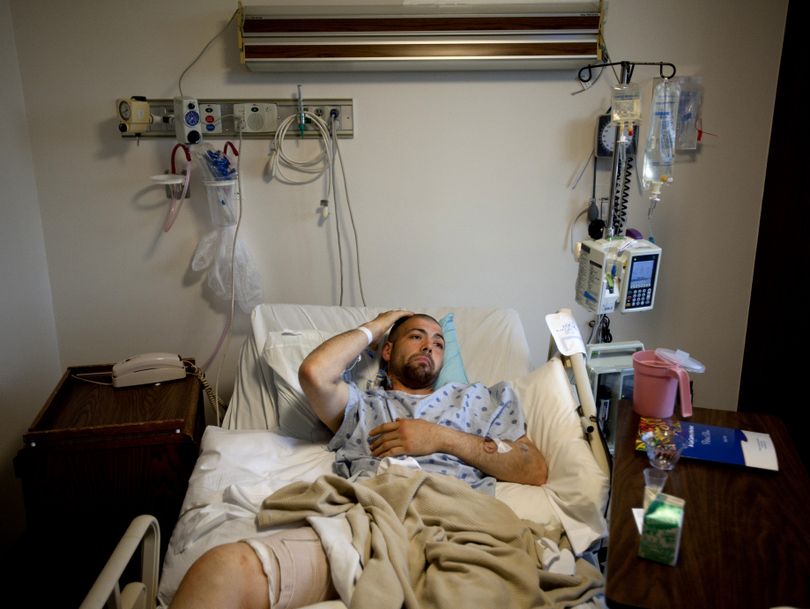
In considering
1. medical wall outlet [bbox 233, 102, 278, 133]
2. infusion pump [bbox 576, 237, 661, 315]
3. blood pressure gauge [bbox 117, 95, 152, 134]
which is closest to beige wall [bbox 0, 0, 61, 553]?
blood pressure gauge [bbox 117, 95, 152, 134]

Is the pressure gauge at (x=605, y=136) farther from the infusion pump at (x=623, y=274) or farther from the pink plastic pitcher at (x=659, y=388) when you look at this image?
the pink plastic pitcher at (x=659, y=388)

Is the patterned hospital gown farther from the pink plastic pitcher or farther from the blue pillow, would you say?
the pink plastic pitcher

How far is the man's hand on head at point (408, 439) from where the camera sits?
1.87 meters

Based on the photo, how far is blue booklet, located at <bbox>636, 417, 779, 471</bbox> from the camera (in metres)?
1.49

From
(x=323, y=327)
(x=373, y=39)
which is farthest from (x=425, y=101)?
(x=323, y=327)

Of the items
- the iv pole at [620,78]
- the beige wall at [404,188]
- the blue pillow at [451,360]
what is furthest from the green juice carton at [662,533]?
the beige wall at [404,188]

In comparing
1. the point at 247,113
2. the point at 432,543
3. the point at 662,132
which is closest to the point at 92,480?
the point at 432,543

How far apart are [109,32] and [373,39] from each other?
962 millimetres

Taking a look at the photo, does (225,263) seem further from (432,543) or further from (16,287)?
(432,543)

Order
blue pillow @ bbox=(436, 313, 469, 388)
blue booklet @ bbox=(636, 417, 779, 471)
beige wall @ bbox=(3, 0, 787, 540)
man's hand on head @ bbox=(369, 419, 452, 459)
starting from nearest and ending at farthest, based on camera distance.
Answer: blue booklet @ bbox=(636, 417, 779, 471) < man's hand on head @ bbox=(369, 419, 452, 459) < blue pillow @ bbox=(436, 313, 469, 388) < beige wall @ bbox=(3, 0, 787, 540)

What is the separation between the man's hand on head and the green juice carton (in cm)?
76

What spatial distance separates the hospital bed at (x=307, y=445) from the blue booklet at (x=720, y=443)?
0.21 m

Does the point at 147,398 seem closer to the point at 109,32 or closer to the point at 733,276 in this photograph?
the point at 109,32

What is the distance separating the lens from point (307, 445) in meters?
2.09
